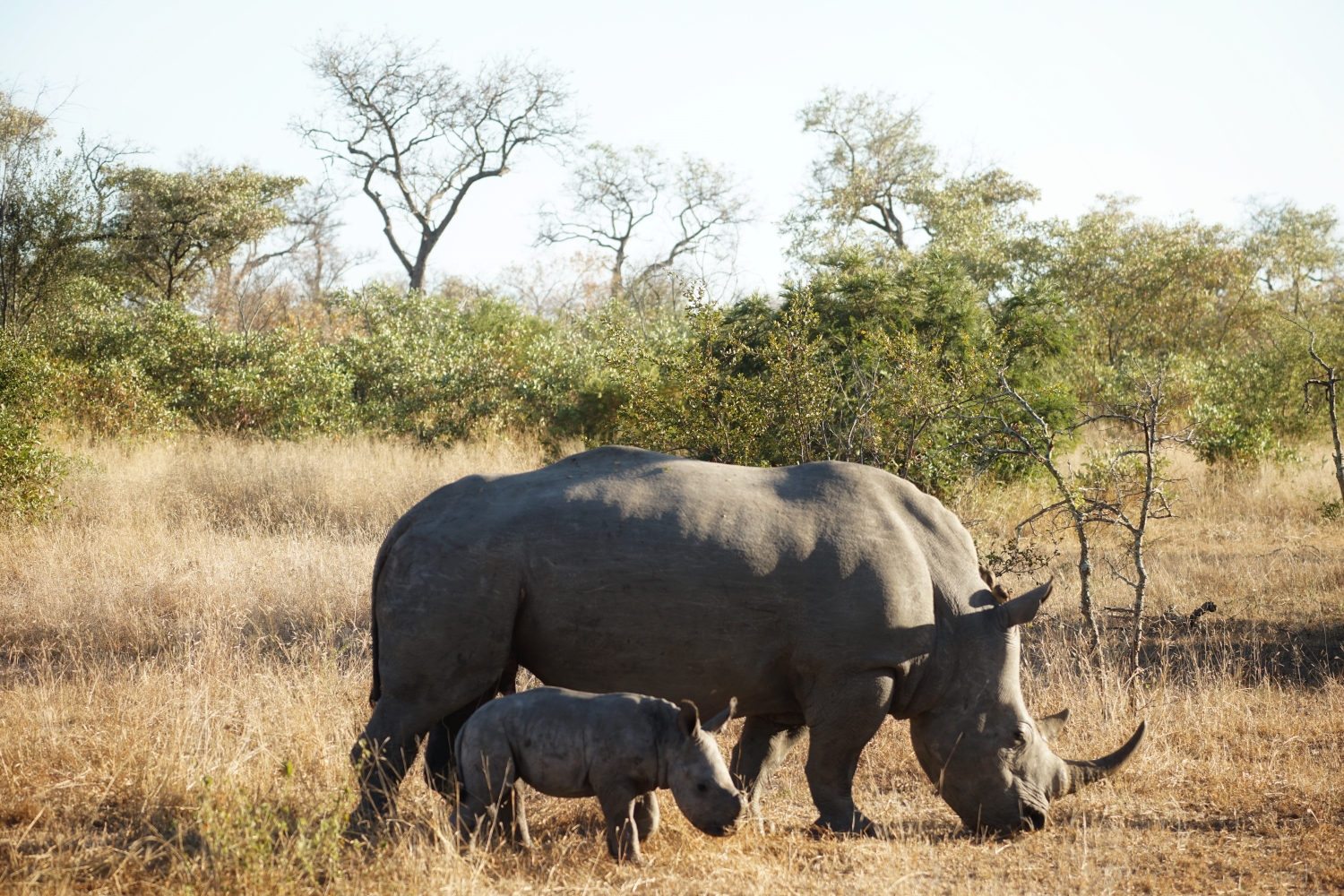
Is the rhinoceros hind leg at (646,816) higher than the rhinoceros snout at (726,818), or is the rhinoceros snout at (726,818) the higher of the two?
the rhinoceros snout at (726,818)

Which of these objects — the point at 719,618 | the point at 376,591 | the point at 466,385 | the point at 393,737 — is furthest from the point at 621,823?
the point at 466,385

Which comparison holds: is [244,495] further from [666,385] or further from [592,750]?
[592,750]

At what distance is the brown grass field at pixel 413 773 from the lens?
14.4 feet

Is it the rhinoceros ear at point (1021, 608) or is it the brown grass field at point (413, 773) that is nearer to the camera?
the brown grass field at point (413, 773)

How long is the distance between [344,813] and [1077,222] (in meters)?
27.7

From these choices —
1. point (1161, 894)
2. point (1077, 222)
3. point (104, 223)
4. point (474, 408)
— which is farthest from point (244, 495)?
point (1077, 222)

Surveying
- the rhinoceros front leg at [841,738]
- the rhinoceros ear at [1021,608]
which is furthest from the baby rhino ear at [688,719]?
the rhinoceros ear at [1021,608]

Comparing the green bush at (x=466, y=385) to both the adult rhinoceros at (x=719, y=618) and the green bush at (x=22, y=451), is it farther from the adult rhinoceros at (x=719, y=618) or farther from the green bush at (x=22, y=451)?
the adult rhinoceros at (x=719, y=618)

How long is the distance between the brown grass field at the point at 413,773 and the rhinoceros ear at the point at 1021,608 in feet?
3.51

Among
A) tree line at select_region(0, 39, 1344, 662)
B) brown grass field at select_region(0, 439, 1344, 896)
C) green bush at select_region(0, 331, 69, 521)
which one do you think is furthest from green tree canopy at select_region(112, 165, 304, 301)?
brown grass field at select_region(0, 439, 1344, 896)

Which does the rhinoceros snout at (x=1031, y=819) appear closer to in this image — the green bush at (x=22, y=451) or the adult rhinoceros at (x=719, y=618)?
the adult rhinoceros at (x=719, y=618)

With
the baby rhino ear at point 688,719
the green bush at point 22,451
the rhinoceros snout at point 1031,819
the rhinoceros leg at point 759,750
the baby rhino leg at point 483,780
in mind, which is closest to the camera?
the baby rhino ear at point 688,719

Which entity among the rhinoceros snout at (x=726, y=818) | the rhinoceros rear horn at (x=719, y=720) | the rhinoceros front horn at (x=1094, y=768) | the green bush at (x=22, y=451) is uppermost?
the green bush at (x=22, y=451)

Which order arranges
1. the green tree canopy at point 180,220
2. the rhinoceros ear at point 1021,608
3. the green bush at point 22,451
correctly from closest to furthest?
the rhinoceros ear at point 1021,608 → the green bush at point 22,451 → the green tree canopy at point 180,220
